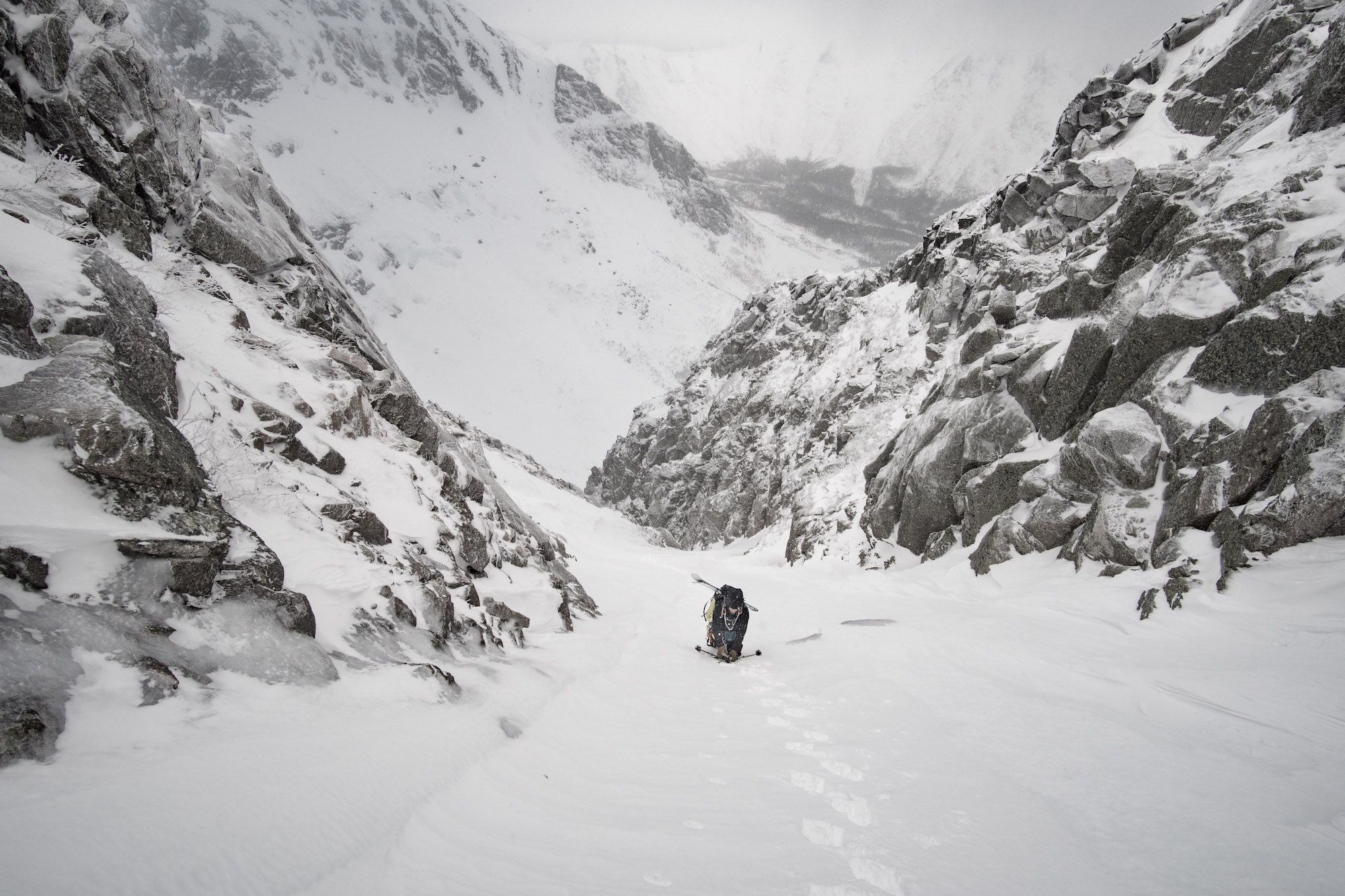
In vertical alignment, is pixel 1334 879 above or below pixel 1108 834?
above

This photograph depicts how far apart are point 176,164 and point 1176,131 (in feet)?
102

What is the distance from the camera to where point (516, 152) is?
102m

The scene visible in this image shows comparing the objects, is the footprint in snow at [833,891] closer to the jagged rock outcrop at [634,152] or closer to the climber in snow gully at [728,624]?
the climber in snow gully at [728,624]

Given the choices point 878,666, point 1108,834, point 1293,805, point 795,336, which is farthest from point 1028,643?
point 795,336

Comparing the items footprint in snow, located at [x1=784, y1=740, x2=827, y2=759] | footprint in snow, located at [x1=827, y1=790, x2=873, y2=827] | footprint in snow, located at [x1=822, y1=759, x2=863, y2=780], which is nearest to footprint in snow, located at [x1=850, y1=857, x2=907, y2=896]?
footprint in snow, located at [x1=827, y1=790, x2=873, y2=827]

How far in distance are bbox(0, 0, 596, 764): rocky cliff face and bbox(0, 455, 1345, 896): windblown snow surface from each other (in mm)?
425

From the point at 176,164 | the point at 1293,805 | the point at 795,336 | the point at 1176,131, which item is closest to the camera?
the point at 1293,805

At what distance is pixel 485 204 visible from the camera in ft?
282

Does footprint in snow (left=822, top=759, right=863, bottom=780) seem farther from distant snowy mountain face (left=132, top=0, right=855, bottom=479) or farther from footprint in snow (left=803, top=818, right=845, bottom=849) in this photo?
distant snowy mountain face (left=132, top=0, right=855, bottom=479)

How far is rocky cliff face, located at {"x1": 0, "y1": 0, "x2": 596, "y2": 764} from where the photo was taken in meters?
3.23

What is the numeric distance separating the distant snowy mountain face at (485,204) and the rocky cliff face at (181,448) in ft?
160

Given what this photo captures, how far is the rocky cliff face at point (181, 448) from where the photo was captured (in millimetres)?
3234

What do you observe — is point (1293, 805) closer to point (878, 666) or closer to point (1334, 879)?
point (1334, 879)

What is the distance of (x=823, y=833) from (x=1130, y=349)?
1406 cm
